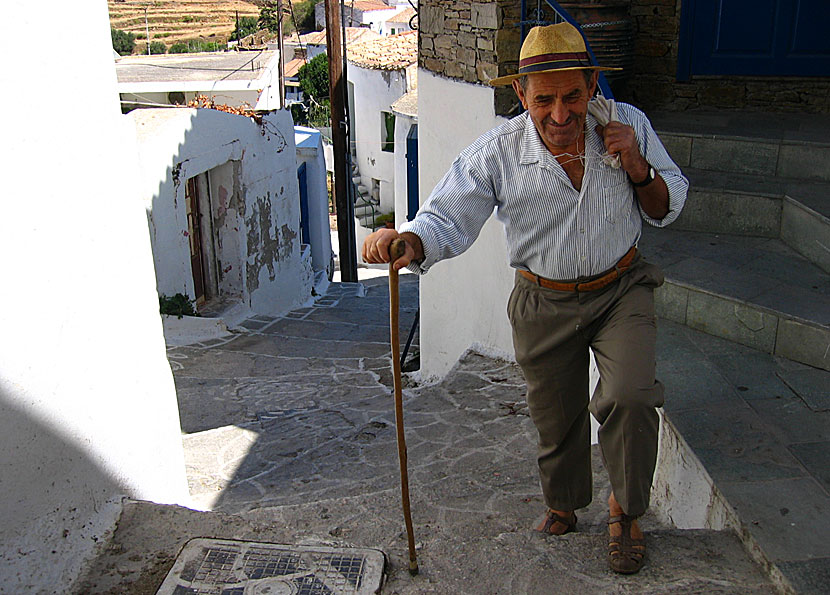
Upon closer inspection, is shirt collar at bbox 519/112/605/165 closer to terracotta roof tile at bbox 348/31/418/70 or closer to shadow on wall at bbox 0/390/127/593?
shadow on wall at bbox 0/390/127/593

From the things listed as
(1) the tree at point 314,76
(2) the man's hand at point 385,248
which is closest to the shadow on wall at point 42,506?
(2) the man's hand at point 385,248

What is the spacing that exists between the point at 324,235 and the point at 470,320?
10.7 m

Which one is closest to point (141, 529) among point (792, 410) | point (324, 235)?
point (792, 410)

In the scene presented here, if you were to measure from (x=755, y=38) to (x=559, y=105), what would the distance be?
440 centimetres

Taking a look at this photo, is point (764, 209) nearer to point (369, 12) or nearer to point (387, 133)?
point (387, 133)

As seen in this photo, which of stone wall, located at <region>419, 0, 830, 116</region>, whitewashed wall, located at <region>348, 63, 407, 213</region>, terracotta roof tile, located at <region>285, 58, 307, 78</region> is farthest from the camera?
terracotta roof tile, located at <region>285, 58, 307, 78</region>

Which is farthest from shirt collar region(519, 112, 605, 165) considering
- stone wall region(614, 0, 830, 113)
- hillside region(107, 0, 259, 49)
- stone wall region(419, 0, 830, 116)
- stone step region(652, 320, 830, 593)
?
hillside region(107, 0, 259, 49)

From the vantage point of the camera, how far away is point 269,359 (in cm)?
827

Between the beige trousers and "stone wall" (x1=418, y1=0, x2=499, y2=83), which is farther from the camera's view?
"stone wall" (x1=418, y1=0, x2=499, y2=83)

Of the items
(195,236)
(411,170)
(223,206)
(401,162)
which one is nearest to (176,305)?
(195,236)

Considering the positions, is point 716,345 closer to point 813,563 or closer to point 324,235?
point 813,563

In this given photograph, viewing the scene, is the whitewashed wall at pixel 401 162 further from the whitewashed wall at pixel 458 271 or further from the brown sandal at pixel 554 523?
the brown sandal at pixel 554 523

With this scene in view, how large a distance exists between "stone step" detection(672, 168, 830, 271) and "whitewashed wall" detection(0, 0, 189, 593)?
3187 mm

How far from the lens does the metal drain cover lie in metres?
2.55
